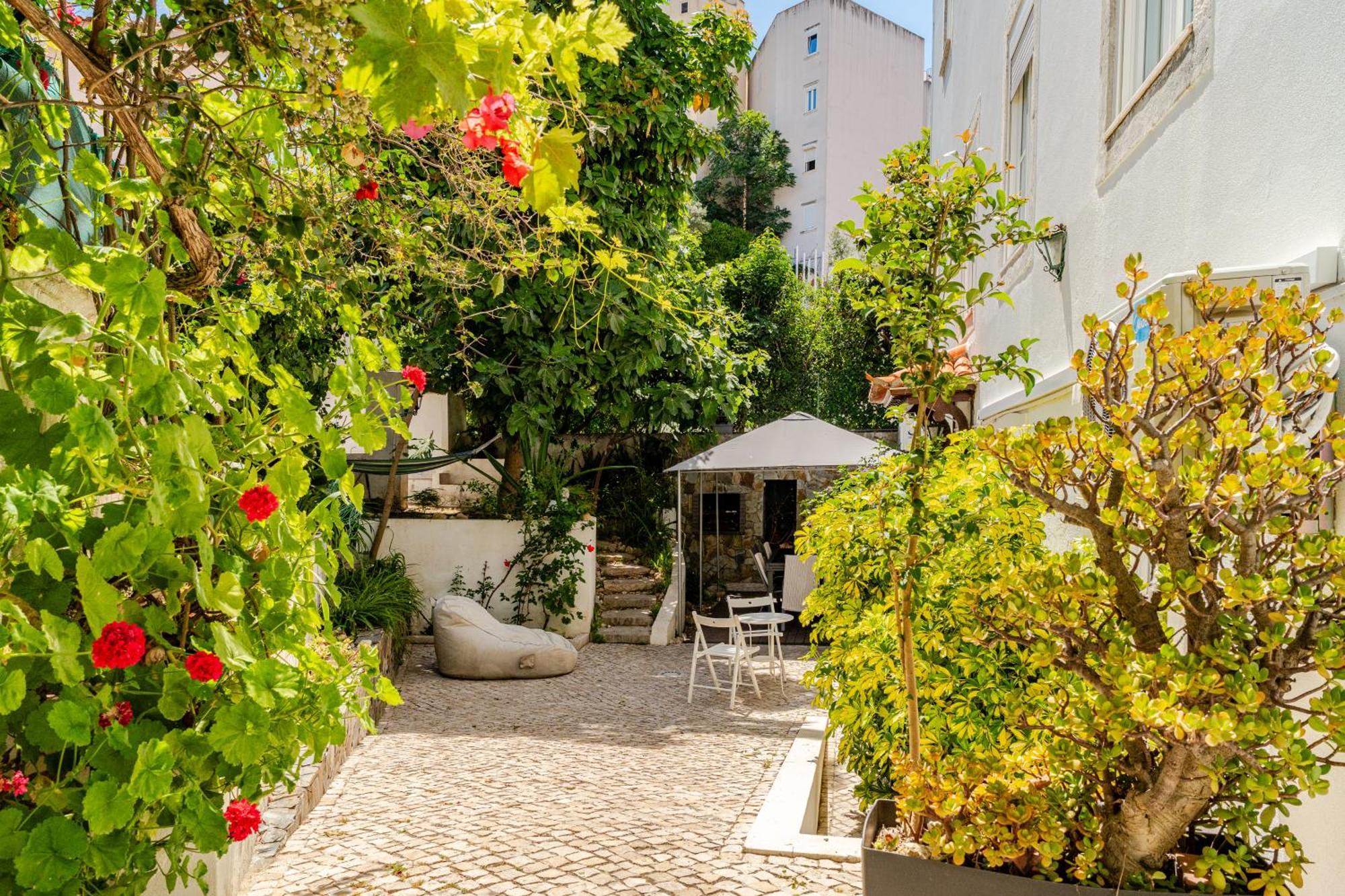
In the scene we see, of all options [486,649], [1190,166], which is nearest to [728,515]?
[486,649]

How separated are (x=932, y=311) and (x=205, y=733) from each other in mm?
2128

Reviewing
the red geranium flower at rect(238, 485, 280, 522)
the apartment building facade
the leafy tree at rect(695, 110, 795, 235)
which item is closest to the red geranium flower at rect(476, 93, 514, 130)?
the red geranium flower at rect(238, 485, 280, 522)

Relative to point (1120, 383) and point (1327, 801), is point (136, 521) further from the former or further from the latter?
point (1327, 801)

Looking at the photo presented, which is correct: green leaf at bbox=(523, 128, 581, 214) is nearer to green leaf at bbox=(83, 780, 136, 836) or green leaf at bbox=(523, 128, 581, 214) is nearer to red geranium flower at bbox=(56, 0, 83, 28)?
green leaf at bbox=(83, 780, 136, 836)

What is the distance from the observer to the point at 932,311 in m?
2.71

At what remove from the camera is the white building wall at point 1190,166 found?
2379mm

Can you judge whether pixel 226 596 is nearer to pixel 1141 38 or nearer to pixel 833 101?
pixel 1141 38

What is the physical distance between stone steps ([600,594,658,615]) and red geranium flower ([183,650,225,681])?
9775mm

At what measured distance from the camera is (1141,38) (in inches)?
167

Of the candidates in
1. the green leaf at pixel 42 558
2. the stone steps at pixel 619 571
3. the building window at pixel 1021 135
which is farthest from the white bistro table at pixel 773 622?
the green leaf at pixel 42 558

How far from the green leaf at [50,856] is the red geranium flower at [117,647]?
1.02 ft

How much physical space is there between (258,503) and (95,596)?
0.35 meters

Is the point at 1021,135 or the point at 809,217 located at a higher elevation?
the point at 809,217

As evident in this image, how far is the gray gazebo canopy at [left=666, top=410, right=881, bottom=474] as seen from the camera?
366 inches
